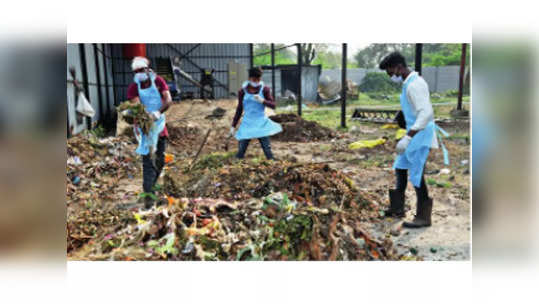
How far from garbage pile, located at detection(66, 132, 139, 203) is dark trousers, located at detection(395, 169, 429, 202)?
2618 mm

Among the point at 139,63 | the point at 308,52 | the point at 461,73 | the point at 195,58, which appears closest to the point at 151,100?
the point at 139,63

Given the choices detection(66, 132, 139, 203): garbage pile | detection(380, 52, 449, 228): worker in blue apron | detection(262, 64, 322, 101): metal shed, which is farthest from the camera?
detection(262, 64, 322, 101): metal shed

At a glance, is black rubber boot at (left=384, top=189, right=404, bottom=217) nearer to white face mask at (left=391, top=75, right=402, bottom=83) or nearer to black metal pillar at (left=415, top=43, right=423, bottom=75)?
white face mask at (left=391, top=75, right=402, bottom=83)

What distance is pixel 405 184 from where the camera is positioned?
12.3ft

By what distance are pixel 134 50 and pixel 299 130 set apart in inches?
71.4

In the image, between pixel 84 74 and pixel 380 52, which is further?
pixel 84 74

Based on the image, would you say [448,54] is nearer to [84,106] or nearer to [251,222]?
[251,222]

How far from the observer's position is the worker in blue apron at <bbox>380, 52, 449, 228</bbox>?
Answer: 11.5 ft

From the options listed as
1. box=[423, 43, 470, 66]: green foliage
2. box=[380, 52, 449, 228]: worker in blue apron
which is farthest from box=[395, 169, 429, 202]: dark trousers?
box=[423, 43, 470, 66]: green foliage
